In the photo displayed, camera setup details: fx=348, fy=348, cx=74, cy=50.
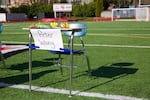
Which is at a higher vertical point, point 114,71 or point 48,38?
point 48,38

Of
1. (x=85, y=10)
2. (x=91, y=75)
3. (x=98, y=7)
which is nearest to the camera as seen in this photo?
(x=91, y=75)

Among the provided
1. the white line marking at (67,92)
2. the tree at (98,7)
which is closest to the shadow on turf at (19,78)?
the white line marking at (67,92)

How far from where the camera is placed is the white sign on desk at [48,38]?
6.38 metres

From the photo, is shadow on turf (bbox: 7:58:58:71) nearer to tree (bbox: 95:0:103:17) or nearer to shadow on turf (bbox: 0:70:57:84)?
shadow on turf (bbox: 0:70:57:84)

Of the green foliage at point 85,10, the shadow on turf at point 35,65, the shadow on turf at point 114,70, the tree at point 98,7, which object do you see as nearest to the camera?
the shadow on turf at point 114,70

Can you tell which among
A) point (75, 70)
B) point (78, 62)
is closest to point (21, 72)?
point (75, 70)

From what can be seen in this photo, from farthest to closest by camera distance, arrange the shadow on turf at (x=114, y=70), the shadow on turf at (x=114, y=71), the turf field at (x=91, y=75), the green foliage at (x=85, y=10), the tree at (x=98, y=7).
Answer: the green foliage at (x=85, y=10), the tree at (x=98, y=7), the shadow on turf at (x=114, y=70), the shadow on turf at (x=114, y=71), the turf field at (x=91, y=75)

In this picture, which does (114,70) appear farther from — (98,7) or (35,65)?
(98,7)

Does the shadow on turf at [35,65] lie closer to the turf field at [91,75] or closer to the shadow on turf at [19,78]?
the turf field at [91,75]

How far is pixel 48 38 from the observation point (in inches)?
256

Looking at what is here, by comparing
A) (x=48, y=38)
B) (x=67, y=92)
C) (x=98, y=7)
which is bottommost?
(x=67, y=92)

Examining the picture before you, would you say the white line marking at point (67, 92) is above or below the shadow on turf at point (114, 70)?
below

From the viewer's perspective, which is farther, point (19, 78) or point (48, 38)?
point (19, 78)

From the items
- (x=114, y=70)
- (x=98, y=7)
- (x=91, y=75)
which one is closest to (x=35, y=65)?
(x=91, y=75)
